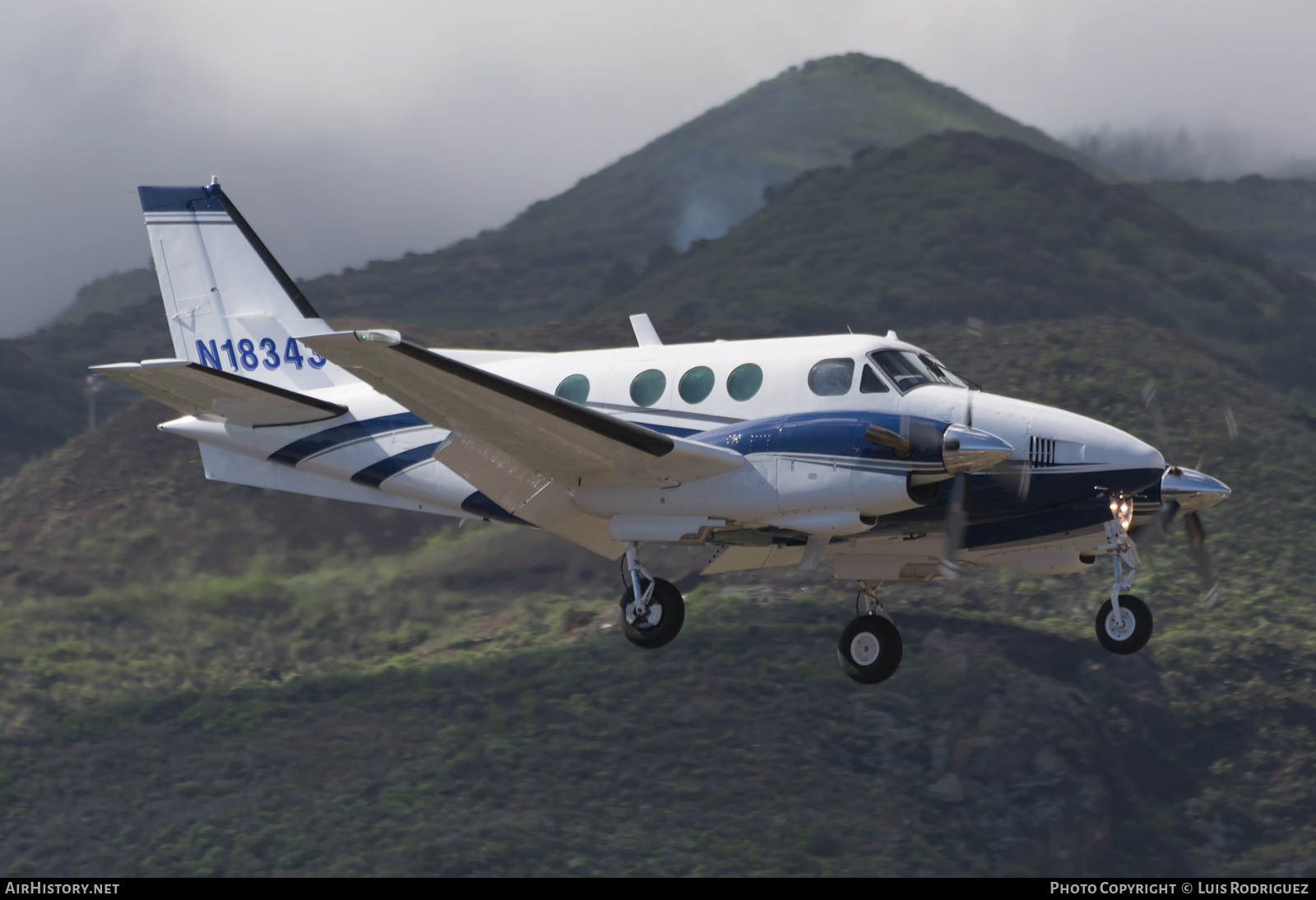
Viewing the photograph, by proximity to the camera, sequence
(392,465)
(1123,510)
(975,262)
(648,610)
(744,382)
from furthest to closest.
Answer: (975,262), (392,465), (648,610), (744,382), (1123,510)

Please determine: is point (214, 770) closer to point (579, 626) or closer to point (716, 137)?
point (579, 626)

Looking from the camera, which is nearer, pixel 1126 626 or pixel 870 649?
pixel 1126 626

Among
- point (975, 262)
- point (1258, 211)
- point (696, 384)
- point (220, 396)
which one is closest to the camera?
point (696, 384)

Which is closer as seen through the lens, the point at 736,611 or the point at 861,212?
the point at 736,611

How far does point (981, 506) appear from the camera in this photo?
692 inches

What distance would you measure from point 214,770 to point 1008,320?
148 feet

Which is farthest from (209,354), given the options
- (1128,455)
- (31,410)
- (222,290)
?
(31,410)

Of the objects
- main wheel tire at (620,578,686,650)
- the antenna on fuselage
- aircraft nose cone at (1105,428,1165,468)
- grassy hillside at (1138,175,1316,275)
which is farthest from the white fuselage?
grassy hillside at (1138,175,1316,275)

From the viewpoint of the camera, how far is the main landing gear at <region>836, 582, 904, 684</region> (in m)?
19.5

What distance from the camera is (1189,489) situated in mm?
17703

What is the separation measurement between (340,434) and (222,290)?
4.16 m

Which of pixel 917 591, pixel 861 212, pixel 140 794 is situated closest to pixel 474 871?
pixel 140 794
